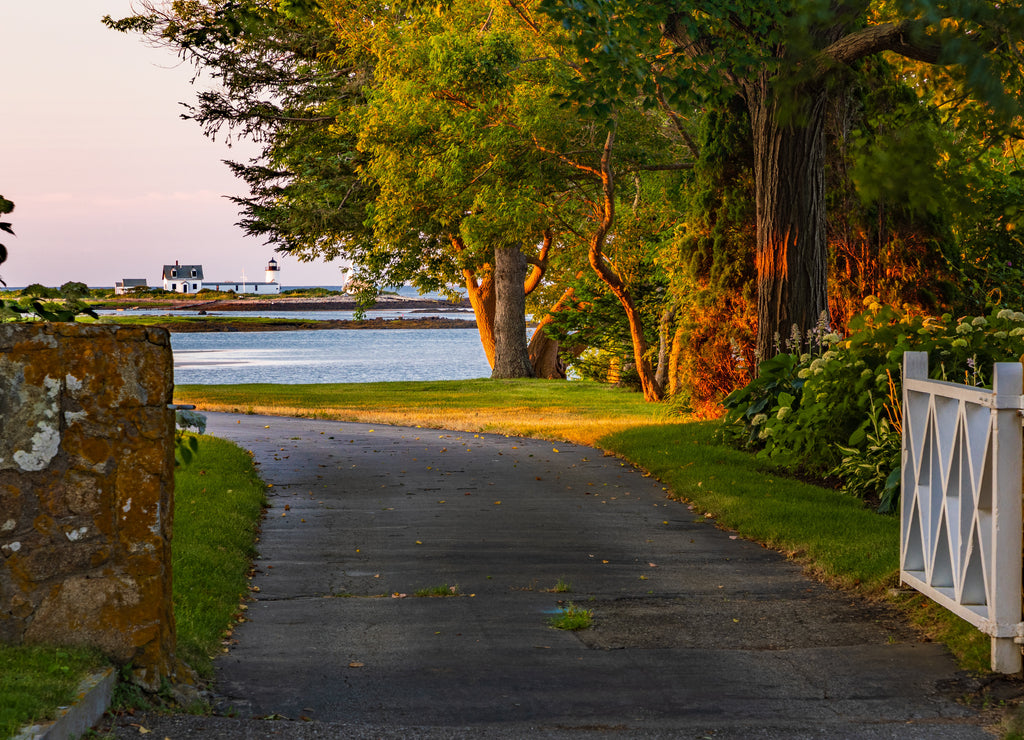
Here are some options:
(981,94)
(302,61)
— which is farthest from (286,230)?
(981,94)

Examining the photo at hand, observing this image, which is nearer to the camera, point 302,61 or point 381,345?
point 302,61

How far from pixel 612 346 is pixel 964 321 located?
67.4 ft

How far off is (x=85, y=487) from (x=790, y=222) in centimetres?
1110

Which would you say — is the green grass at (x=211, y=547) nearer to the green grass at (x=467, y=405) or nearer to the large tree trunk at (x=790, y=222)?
the green grass at (x=467, y=405)

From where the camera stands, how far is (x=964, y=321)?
1106cm

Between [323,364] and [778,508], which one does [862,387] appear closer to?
[778,508]

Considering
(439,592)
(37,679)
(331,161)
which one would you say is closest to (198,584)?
(439,592)

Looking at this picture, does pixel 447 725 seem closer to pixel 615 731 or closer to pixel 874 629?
pixel 615 731

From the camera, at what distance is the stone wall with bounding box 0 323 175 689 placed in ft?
15.4

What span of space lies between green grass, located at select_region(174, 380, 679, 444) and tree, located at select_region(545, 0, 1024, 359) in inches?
152

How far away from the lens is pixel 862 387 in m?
11.1

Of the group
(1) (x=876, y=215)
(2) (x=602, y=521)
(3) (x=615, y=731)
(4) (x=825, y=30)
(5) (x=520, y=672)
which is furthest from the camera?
(1) (x=876, y=215)

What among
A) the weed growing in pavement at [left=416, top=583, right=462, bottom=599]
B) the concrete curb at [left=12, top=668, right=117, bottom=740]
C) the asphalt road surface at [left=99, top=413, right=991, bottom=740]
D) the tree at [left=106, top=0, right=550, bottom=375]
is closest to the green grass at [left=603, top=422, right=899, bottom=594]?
the asphalt road surface at [left=99, top=413, right=991, bottom=740]

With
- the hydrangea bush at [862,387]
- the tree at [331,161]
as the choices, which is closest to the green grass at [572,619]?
the hydrangea bush at [862,387]
